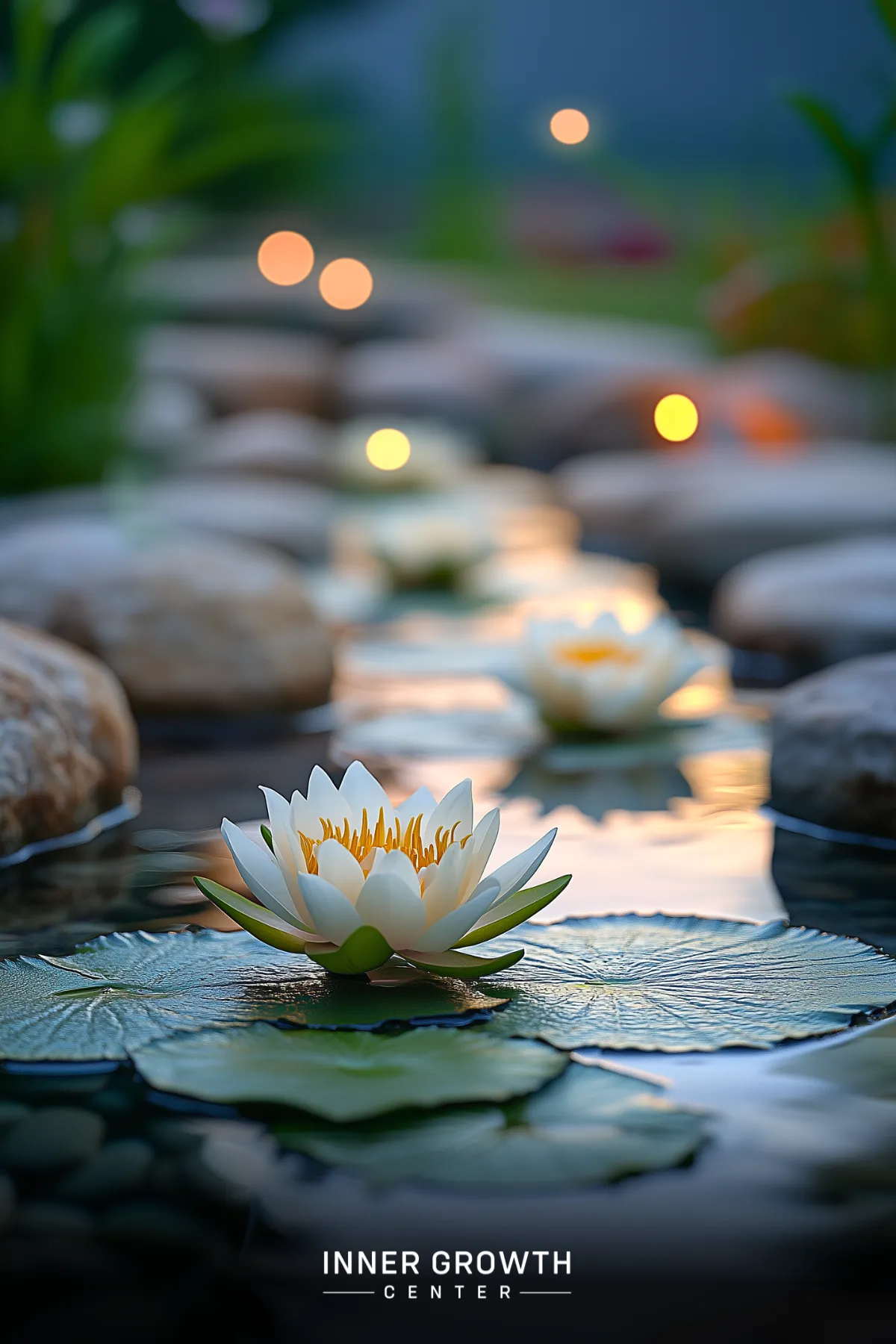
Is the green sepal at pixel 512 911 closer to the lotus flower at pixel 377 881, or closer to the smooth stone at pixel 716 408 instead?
the lotus flower at pixel 377 881

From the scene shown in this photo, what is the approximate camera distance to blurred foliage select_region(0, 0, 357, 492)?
11.4 feet

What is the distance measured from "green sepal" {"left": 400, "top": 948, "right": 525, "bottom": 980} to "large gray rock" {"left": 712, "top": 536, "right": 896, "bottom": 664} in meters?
1.41

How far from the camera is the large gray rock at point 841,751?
165 cm

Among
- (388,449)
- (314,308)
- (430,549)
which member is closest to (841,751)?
(430,549)

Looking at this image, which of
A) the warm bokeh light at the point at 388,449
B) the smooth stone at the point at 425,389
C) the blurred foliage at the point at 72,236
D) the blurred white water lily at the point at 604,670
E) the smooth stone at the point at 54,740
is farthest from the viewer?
the smooth stone at the point at 425,389

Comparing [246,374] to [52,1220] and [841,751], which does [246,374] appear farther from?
[52,1220]

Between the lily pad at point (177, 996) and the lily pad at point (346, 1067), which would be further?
the lily pad at point (177, 996)

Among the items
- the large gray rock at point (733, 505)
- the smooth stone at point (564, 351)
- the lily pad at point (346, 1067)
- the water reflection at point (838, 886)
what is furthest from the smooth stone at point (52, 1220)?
the smooth stone at point (564, 351)

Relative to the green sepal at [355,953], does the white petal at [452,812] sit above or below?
above

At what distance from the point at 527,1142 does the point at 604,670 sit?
112 centimetres

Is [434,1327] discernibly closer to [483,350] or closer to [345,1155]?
[345,1155]

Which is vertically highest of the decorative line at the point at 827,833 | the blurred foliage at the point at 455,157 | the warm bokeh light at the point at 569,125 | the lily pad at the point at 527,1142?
the blurred foliage at the point at 455,157

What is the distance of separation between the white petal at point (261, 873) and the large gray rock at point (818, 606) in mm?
1480

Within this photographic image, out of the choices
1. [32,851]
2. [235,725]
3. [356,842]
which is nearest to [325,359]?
[235,725]
